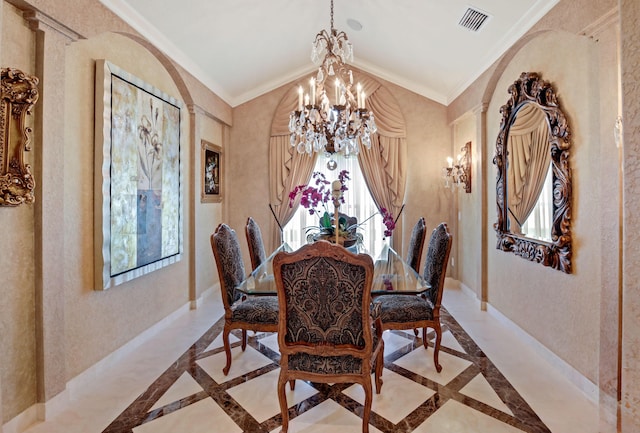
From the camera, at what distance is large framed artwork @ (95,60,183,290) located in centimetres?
250

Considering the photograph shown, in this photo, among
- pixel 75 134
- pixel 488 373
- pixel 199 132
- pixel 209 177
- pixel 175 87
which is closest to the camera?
pixel 75 134

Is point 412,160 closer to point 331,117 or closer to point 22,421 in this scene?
point 331,117

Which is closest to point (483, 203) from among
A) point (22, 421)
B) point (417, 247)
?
point (417, 247)

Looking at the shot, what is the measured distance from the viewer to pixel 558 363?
2564 mm

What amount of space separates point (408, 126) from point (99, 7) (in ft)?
13.1

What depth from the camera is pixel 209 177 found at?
4570 millimetres

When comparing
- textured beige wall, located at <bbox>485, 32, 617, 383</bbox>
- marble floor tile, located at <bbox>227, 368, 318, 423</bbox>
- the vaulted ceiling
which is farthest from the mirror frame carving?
marble floor tile, located at <bbox>227, 368, 318, 423</bbox>

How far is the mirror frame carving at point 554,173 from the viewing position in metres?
2.46

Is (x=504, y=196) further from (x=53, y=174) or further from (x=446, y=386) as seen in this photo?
(x=53, y=174)

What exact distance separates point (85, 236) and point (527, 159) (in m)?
3.65

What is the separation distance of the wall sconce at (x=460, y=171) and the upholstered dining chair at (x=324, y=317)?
3308mm

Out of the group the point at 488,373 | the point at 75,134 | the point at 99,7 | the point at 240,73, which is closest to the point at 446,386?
the point at 488,373

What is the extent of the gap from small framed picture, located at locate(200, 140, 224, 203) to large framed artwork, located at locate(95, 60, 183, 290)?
2.27 ft

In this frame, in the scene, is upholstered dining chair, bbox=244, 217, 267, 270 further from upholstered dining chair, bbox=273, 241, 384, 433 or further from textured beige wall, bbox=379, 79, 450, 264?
textured beige wall, bbox=379, 79, 450, 264
